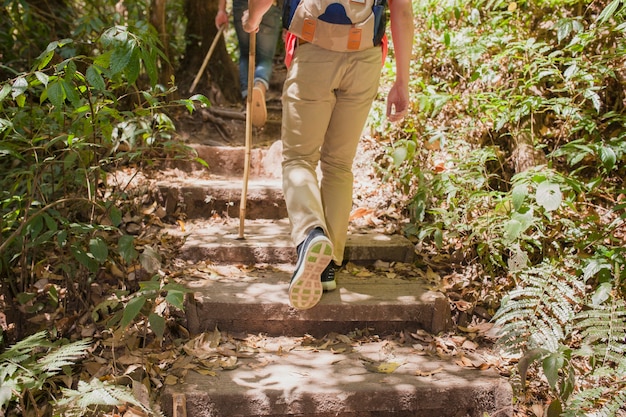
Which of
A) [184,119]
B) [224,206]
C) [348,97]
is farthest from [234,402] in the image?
[184,119]

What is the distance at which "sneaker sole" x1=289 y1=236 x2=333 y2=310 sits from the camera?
2.51 metres

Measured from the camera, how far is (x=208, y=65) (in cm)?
720

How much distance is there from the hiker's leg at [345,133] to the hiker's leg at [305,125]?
0.26 feet

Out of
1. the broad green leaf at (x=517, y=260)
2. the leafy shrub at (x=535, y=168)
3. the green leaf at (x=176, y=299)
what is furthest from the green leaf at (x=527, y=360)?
the green leaf at (x=176, y=299)

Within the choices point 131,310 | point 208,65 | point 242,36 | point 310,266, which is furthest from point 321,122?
point 208,65

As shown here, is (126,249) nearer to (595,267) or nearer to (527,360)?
(527,360)

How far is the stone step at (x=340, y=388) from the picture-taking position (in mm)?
2414

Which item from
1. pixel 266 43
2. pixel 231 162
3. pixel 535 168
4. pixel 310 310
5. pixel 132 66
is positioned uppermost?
pixel 266 43

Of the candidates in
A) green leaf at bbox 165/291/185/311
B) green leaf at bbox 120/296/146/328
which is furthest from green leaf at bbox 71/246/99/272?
green leaf at bbox 165/291/185/311

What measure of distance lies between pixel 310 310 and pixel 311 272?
53 centimetres

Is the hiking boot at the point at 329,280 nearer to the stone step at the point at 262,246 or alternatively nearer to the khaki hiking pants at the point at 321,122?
the khaki hiking pants at the point at 321,122

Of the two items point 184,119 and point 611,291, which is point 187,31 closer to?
point 184,119

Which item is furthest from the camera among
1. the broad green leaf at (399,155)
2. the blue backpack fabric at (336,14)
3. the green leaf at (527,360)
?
the broad green leaf at (399,155)

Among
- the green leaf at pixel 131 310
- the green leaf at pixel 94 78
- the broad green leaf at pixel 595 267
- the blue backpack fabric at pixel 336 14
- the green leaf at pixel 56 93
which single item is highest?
the blue backpack fabric at pixel 336 14
